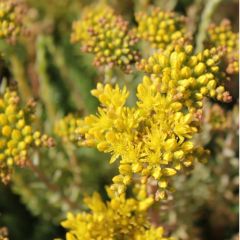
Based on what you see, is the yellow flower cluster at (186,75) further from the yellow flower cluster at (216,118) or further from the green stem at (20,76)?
the green stem at (20,76)

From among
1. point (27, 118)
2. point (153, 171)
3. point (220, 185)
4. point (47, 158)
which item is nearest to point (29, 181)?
point (47, 158)

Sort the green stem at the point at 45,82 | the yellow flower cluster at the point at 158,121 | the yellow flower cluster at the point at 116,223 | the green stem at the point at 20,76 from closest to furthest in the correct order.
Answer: the yellow flower cluster at the point at 158,121 < the yellow flower cluster at the point at 116,223 < the green stem at the point at 45,82 < the green stem at the point at 20,76

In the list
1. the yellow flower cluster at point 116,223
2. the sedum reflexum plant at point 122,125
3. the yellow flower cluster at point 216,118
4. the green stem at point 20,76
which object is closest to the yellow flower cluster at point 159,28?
the sedum reflexum plant at point 122,125

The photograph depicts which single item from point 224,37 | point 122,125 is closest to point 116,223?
point 122,125

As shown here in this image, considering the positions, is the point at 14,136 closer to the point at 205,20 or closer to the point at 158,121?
the point at 158,121

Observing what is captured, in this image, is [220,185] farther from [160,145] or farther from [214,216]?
[160,145]

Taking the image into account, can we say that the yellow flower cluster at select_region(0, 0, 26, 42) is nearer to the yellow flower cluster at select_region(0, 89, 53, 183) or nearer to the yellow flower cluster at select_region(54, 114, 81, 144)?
the yellow flower cluster at select_region(0, 89, 53, 183)
